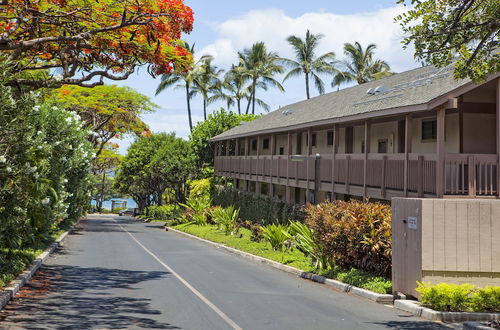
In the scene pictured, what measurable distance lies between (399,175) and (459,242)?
7.33m

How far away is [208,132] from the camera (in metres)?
53.2

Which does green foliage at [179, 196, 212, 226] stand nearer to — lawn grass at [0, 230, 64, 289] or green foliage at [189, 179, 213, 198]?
green foliage at [189, 179, 213, 198]

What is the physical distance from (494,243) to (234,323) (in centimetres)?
619

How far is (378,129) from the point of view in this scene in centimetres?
2595

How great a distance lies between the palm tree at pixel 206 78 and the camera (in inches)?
2702

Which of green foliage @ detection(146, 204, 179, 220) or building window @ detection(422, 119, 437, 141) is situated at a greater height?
building window @ detection(422, 119, 437, 141)

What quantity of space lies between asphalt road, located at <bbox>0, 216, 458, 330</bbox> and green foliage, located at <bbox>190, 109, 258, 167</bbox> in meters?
34.2

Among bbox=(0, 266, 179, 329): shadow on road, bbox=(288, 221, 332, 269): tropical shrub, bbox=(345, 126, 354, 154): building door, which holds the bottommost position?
bbox=(0, 266, 179, 329): shadow on road

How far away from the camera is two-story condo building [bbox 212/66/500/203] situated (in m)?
17.0

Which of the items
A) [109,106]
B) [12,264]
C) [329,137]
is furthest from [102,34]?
[109,106]

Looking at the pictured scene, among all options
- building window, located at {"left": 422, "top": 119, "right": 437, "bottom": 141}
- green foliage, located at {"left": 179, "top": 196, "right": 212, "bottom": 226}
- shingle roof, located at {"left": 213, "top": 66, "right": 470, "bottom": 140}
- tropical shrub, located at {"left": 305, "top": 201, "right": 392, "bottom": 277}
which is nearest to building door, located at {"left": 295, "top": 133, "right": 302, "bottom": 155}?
shingle roof, located at {"left": 213, "top": 66, "right": 470, "bottom": 140}

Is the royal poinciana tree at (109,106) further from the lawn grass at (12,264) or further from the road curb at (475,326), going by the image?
the road curb at (475,326)

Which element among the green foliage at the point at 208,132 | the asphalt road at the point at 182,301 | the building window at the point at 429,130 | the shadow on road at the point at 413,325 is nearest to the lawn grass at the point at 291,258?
the asphalt road at the point at 182,301

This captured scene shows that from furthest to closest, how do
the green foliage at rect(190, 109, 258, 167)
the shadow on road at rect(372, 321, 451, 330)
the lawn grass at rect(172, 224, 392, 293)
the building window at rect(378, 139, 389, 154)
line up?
the green foliage at rect(190, 109, 258, 167) < the building window at rect(378, 139, 389, 154) < the lawn grass at rect(172, 224, 392, 293) < the shadow on road at rect(372, 321, 451, 330)
